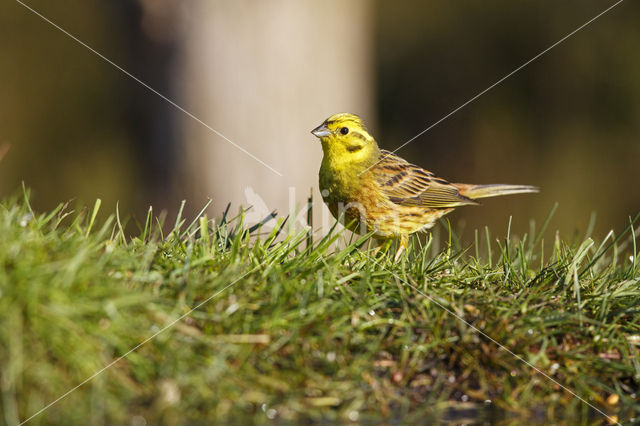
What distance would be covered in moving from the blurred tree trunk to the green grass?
2922 millimetres

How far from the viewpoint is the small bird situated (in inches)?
201

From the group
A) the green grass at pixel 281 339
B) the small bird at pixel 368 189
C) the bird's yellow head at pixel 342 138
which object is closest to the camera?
the green grass at pixel 281 339

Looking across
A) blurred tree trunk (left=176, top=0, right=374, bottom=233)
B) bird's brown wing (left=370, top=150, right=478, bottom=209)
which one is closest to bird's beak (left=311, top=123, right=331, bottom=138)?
bird's brown wing (left=370, top=150, right=478, bottom=209)

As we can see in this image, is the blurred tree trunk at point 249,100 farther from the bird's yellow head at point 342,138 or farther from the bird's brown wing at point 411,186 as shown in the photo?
the bird's yellow head at point 342,138

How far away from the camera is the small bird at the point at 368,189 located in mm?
5117

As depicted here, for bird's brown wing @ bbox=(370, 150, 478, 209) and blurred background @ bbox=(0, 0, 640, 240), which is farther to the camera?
blurred background @ bbox=(0, 0, 640, 240)

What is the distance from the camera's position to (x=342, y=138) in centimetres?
527

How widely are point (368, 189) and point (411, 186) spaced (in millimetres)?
557

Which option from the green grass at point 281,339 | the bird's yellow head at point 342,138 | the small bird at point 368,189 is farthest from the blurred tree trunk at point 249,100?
the green grass at point 281,339

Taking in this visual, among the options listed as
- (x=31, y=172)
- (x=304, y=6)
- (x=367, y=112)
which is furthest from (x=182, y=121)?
(x=31, y=172)

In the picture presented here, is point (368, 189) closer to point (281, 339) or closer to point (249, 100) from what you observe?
point (249, 100)

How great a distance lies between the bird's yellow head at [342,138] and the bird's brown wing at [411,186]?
0.68 ft

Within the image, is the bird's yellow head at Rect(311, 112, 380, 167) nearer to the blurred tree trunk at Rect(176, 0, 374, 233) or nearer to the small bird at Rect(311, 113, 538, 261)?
the small bird at Rect(311, 113, 538, 261)

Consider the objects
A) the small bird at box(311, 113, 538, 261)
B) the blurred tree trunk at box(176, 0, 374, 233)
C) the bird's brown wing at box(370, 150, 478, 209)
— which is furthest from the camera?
the blurred tree trunk at box(176, 0, 374, 233)
